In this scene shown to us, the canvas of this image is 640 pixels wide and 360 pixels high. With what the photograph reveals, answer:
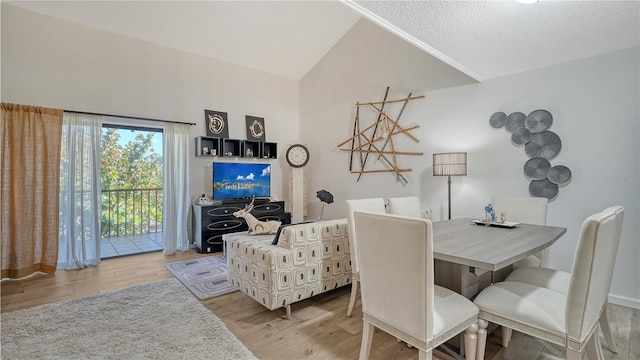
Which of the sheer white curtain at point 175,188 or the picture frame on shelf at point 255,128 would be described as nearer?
the sheer white curtain at point 175,188

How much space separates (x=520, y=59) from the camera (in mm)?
2836

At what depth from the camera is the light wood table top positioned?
146 centimetres

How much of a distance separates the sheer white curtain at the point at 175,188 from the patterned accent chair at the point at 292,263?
79.9 inches

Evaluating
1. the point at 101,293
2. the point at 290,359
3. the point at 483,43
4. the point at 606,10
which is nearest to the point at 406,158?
the point at 483,43

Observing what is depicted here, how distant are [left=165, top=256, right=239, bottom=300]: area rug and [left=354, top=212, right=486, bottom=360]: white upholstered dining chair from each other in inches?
72.6

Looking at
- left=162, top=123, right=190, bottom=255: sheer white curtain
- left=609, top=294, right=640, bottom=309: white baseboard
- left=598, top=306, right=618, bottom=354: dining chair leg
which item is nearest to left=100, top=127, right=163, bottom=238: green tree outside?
left=162, top=123, right=190, bottom=255: sheer white curtain

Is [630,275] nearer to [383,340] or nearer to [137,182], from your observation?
[383,340]

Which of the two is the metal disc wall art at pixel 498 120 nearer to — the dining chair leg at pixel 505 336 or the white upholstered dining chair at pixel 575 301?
the white upholstered dining chair at pixel 575 301

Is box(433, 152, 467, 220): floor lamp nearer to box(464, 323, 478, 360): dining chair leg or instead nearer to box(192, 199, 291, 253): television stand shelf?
box(464, 323, 478, 360): dining chair leg

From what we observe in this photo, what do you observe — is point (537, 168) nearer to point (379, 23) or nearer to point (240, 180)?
point (379, 23)

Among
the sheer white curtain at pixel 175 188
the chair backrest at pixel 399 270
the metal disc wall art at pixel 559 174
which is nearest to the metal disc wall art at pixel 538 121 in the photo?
the metal disc wall art at pixel 559 174

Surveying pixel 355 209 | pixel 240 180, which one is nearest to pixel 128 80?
pixel 240 180

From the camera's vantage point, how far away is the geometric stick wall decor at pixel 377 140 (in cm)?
430

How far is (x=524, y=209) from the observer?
2686 millimetres
